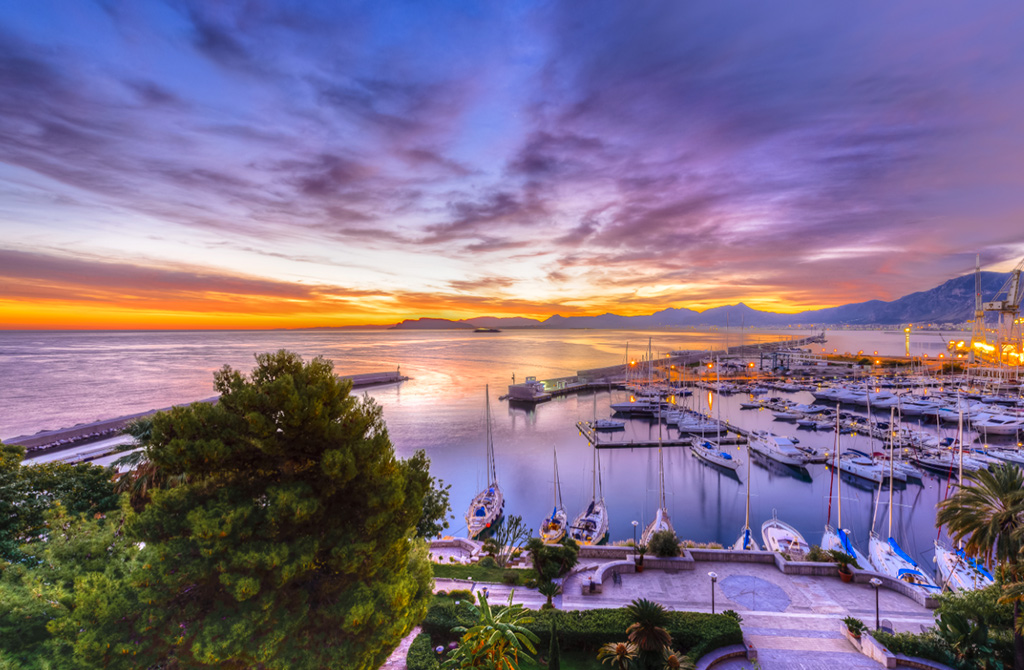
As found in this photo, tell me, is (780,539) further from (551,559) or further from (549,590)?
(549,590)

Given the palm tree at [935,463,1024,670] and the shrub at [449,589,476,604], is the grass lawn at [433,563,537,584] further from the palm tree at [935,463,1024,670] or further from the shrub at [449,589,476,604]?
the palm tree at [935,463,1024,670]

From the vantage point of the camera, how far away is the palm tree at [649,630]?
11.1 m

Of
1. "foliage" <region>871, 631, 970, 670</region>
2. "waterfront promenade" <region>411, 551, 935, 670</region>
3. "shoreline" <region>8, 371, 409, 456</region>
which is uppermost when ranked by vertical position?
"foliage" <region>871, 631, 970, 670</region>

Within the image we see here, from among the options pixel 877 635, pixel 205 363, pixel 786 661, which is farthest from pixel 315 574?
pixel 205 363

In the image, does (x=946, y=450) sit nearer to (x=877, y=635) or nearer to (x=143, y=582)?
(x=877, y=635)

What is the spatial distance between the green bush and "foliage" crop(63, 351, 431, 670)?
201 centimetres

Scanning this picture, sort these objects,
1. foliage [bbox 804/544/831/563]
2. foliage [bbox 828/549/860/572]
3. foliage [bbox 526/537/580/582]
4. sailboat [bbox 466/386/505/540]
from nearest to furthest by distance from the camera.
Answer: foliage [bbox 526/537/580/582] < foliage [bbox 828/549/860/572] < foliage [bbox 804/544/831/563] < sailboat [bbox 466/386/505/540]

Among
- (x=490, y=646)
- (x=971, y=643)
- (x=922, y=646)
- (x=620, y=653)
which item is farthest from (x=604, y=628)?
(x=971, y=643)

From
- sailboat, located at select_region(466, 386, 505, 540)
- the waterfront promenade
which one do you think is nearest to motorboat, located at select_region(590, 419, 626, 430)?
A: sailboat, located at select_region(466, 386, 505, 540)

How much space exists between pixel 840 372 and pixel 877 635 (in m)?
105

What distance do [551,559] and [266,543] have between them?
1093cm

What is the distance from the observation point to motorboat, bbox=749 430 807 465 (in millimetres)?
40188

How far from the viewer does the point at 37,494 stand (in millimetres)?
13906

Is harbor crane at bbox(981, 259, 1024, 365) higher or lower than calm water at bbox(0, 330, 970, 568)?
higher
